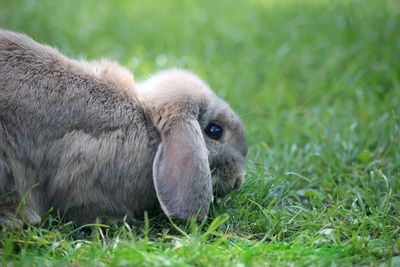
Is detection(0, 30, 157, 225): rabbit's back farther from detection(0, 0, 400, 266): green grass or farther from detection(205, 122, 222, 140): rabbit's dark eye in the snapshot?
detection(205, 122, 222, 140): rabbit's dark eye

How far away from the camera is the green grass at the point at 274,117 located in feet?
11.1

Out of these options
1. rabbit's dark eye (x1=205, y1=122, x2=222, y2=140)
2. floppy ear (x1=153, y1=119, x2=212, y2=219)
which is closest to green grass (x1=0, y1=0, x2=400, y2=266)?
floppy ear (x1=153, y1=119, x2=212, y2=219)

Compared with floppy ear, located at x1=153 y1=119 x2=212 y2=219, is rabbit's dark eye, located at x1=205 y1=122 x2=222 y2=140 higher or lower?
higher

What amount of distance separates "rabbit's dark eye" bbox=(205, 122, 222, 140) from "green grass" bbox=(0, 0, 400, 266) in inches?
14.7

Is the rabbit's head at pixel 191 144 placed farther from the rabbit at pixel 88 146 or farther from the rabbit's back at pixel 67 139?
the rabbit's back at pixel 67 139

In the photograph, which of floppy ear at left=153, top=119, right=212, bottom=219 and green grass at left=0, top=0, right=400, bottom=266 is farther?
floppy ear at left=153, top=119, right=212, bottom=219

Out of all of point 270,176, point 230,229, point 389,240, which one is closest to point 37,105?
point 230,229

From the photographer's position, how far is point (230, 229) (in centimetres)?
379

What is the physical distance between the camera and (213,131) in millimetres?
4117

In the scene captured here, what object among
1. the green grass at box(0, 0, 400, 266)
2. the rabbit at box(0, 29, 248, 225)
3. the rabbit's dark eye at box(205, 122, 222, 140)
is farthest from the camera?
Result: the rabbit's dark eye at box(205, 122, 222, 140)

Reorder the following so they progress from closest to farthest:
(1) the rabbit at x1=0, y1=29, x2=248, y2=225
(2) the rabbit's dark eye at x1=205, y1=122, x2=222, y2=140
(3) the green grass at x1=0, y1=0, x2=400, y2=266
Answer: (3) the green grass at x1=0, y1=0, x2=400, y2=266 → (1) the rabbit at x1=0, y1=29, x2=248, y2=225 → (2) the rabbit's dark eye at x1=205, y1=122, x2=222, y2=140

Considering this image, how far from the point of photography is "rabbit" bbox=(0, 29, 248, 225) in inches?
142

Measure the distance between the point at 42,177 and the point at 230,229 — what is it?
1012 millimetres

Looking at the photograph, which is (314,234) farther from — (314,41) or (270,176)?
(314,41)
